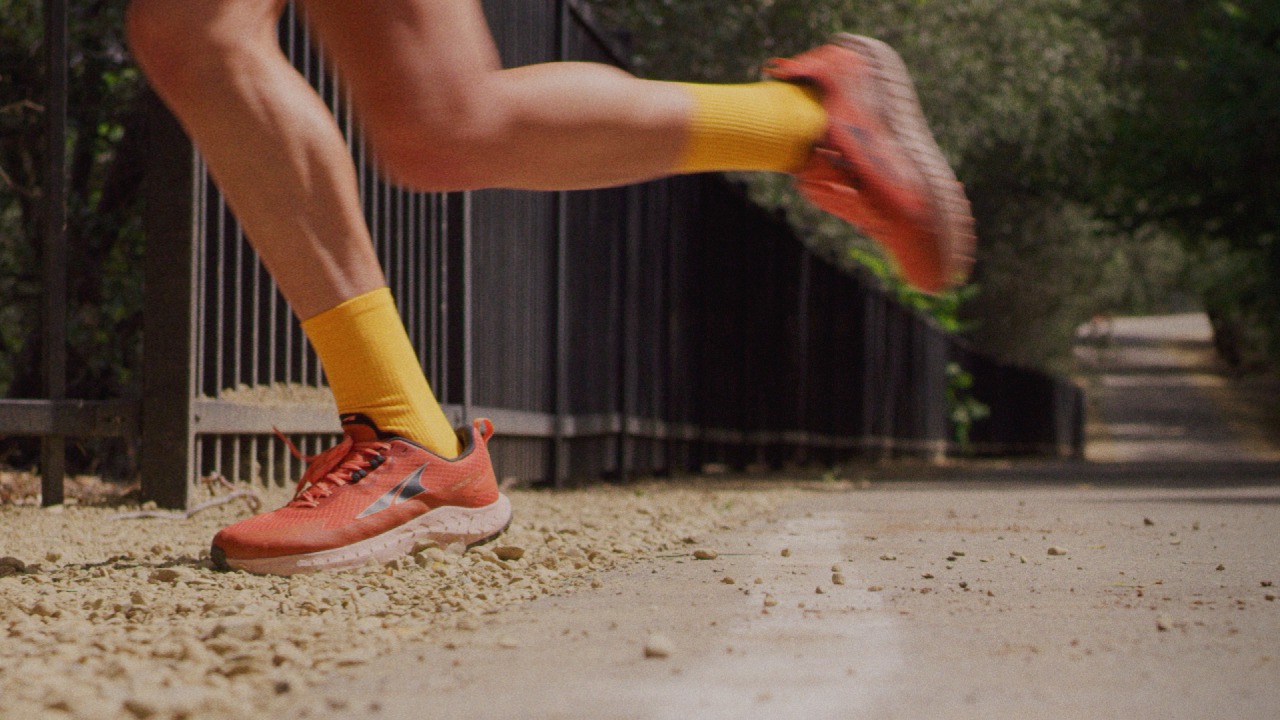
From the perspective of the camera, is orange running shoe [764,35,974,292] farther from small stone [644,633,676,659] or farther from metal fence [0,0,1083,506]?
metal fence [0,0,1083,506]

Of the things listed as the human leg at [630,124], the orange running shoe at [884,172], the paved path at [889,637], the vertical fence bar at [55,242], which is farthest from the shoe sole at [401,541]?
the vertical fence bar at [55,242]

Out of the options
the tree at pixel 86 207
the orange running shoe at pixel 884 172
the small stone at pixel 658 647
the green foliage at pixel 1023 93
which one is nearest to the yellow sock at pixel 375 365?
the orange running shoe at pixel 884 172

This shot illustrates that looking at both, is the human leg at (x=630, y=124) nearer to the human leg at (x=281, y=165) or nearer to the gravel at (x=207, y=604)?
the human leg at (x=281, y=165)

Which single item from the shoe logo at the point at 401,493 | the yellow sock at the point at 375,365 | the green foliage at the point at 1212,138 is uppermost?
the green foliage at the point at 1212,138

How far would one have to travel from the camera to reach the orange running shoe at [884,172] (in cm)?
279

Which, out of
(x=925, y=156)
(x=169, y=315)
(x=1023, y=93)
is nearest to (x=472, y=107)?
(x=925, y=156)

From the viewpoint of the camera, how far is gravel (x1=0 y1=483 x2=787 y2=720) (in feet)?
4.91

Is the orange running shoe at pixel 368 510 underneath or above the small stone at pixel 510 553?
above

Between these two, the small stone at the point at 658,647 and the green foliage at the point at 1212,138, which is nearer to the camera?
the small stone at the point at 658,647

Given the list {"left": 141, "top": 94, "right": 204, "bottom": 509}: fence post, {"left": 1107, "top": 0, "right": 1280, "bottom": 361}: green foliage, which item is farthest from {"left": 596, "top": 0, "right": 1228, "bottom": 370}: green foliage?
{"left": 141, "top": 94, "right": 204, "bottom": 509}: fence post

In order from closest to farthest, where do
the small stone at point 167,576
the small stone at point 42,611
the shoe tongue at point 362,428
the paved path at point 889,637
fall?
the paved path at point 889,637 < the small stone at point 42,611 < the small stone at point 167,576 < the shoe tongue at point 362,428

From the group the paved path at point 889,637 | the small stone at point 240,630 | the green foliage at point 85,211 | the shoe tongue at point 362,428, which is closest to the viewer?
the paved path at point 889,637

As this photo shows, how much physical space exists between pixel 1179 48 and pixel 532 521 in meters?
18.6

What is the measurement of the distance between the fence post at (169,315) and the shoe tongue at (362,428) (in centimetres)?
102
